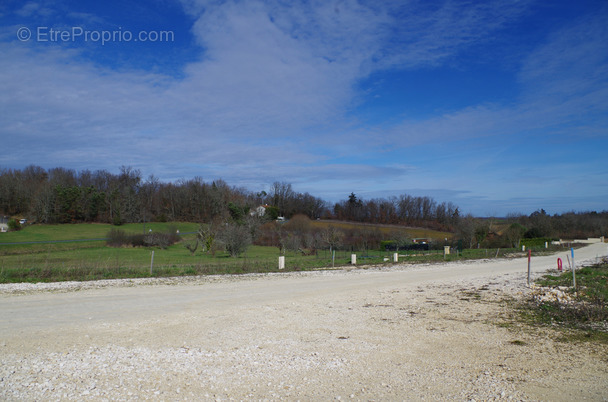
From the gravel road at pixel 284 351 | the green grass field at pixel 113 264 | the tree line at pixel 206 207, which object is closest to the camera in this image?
the gravel road at pixel 284 351

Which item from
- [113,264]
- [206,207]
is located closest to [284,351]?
[113,264]

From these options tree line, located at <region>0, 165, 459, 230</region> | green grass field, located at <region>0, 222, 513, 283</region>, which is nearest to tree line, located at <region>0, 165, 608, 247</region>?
tree line, located at <region>0, 165, 459, 230</region>

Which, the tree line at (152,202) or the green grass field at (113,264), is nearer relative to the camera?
the green grass field at (113,264)

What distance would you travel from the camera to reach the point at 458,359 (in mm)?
7750

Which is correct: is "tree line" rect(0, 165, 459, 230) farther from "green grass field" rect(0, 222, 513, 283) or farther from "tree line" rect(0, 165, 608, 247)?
"green grass field" rect(0, 222, 513, 283)

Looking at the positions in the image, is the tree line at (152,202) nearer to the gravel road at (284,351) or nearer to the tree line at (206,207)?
the tree line at (206,207)

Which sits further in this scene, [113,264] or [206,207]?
[206,207]

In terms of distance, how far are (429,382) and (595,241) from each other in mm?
78342

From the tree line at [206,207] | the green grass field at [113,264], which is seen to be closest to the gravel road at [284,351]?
the green grass field at [113,264]

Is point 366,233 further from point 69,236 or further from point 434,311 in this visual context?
point 434,311

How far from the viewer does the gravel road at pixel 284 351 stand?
6227 mm

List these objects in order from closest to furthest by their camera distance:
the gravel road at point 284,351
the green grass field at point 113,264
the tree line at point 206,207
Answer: the gravel road at point 284,351
the green grass field at point 113,264
the tree line at point 206,207

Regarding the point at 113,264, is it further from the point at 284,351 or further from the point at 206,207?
the point at 206,207

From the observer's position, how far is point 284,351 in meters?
8.33
